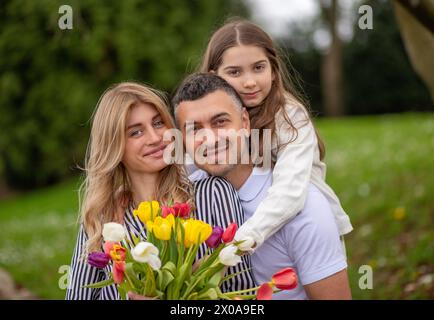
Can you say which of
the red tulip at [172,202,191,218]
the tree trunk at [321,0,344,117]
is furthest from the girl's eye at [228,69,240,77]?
the tree trunk at [321,0,344,117]

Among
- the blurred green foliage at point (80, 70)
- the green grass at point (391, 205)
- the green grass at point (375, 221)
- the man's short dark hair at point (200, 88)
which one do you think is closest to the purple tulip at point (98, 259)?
the man's short dark hair at point (200, 88)

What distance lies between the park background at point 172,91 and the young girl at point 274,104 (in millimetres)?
358

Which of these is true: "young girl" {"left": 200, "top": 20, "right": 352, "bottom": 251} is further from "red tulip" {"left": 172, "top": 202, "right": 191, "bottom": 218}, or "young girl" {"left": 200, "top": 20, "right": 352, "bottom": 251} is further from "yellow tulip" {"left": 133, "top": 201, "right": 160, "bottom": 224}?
"yellow tulip" {"left": 133, "top": 201, "right": 160, "bottom": 224}

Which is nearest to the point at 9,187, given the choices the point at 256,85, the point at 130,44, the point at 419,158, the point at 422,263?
the point at 130,44

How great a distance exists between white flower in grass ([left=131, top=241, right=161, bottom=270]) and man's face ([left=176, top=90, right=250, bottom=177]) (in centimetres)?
57

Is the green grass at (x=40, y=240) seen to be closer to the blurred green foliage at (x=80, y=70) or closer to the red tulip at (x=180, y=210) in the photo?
the blurred green foliage at (x=80, y=70)

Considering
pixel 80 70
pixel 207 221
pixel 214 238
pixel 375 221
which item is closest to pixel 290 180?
pixel 207 221

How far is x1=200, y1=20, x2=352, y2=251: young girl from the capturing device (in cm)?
264

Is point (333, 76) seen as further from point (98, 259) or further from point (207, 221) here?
point (98, 259)

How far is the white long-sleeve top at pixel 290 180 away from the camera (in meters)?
2.43

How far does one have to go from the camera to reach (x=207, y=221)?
2443 millimetres

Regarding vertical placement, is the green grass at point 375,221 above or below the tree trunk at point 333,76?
below

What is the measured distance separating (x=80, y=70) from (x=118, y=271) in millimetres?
12107

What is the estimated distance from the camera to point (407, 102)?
18.9 meters
